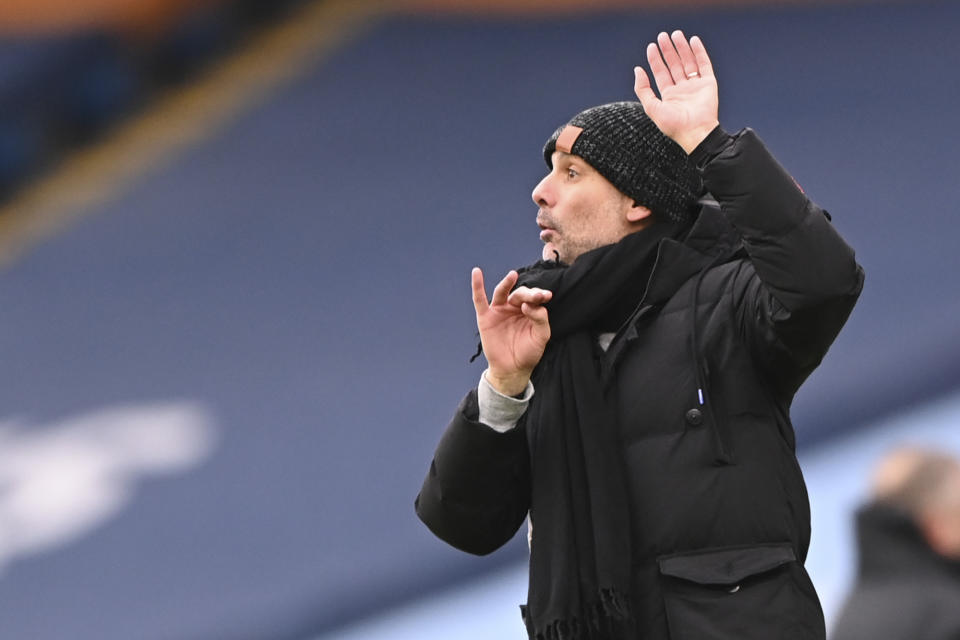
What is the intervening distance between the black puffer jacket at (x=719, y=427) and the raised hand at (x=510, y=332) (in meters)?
0.07

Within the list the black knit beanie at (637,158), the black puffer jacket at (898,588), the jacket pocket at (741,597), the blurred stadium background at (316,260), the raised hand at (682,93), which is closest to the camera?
the jacket pocket at (741,597)

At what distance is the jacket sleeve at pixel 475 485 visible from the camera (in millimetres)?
1939

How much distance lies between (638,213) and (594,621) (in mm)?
590

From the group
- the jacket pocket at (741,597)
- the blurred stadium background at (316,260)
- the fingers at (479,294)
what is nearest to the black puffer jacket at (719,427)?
the jacket pocket at (741,597)

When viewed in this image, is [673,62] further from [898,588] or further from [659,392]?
[898,588]

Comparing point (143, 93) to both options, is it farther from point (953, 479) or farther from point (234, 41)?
point (953, 479)

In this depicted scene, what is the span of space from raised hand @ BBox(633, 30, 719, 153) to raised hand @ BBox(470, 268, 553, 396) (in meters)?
0.26

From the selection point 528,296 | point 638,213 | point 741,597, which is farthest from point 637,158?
point 741,597

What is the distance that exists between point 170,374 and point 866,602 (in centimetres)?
305

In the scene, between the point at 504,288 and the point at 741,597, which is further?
the point at 504,288

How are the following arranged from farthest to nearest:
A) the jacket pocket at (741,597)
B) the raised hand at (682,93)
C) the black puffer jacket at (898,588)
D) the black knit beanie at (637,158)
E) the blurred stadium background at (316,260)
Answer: the blurred stadium background at (316,260) → the black puffer jacket at (898,588) → the black knit beanie at (637,158) → the raised hand at (682,93) → the jacket pocket at (741,597)

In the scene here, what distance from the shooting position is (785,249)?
1.77 meters

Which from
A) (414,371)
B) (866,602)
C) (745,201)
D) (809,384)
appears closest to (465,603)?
(414,371)

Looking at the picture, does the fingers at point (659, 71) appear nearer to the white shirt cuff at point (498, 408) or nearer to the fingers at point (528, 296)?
the fingers at point (528, 296)
